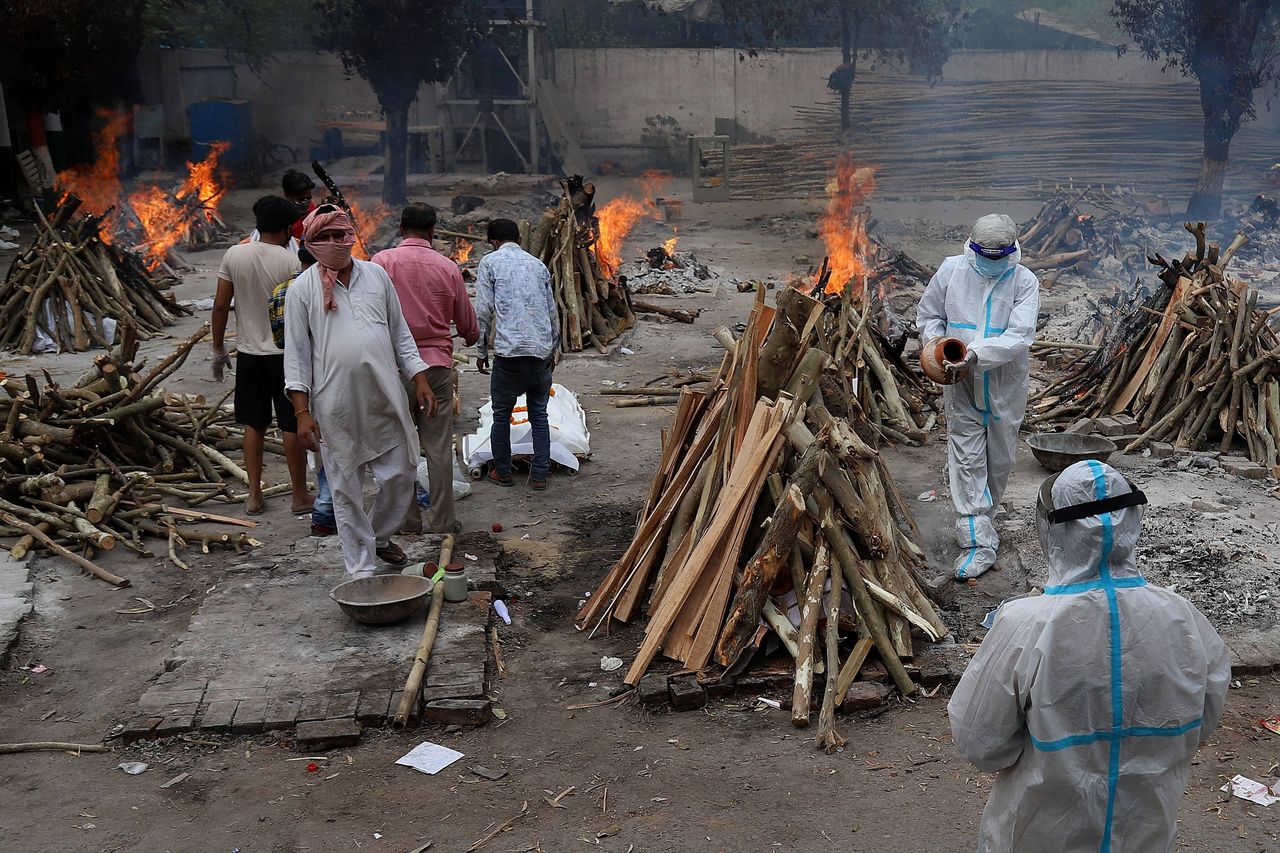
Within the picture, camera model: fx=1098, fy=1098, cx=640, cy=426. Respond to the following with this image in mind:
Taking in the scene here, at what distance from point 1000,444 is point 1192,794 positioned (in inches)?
98.5

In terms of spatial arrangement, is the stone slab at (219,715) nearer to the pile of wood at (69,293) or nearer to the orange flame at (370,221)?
the pile of wood at (69,293)

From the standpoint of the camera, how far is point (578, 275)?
12336mm

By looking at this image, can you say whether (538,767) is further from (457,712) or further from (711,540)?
(711,540)

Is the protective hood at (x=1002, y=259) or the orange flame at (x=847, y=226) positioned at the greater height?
the protective hood at (x=1002, y=259)

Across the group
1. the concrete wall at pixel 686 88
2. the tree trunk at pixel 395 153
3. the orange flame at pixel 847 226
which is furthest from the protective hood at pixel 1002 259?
the concrete wall at pixel 686 88

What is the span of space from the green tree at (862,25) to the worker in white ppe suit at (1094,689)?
23860 millimetres

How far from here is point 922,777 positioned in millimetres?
4293

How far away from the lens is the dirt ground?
13.0ft

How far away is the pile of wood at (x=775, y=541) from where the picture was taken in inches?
196

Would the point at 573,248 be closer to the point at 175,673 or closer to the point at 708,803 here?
the point at 175,673

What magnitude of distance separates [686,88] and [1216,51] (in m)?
12.7

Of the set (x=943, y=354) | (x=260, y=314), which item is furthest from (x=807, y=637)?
(x=260, y=314)

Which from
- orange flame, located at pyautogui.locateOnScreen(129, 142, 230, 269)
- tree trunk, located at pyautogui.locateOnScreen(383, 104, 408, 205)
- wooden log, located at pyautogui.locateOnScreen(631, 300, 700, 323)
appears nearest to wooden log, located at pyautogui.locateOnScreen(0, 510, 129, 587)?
wooden log, located at pyautogui.locateOnScreen(631, 300, 700, 323)

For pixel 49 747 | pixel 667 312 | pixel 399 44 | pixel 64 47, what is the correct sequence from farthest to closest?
pixel 399 44 → pixel 64 47 → pixel 667 312 → pixel 49 747
